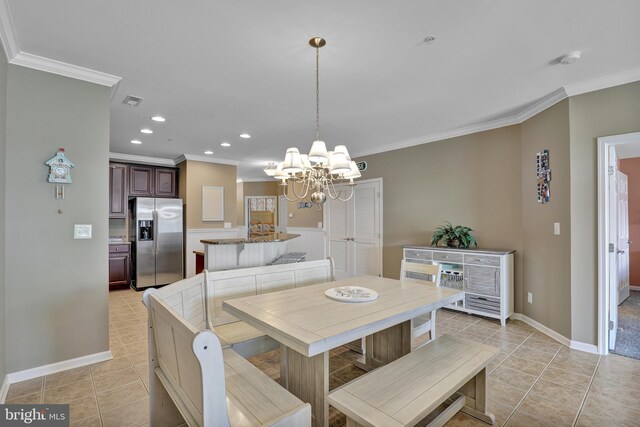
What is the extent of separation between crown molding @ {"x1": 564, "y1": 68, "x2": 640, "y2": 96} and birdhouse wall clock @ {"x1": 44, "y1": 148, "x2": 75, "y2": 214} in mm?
4587

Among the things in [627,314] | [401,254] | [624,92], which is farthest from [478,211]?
[627,314]

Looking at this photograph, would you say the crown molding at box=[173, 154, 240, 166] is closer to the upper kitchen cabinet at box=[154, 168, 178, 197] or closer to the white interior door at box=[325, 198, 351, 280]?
the upper kitchen cabinet at box=[154, 168, 178, 197]

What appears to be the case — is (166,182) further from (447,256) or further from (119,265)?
(447,256)

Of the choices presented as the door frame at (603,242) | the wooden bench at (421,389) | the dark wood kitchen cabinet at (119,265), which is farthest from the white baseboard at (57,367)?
the door frame at (603,242)

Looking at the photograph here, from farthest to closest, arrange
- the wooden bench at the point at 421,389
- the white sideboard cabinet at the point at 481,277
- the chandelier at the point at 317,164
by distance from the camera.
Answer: the white sideboard cabinet at the point at 481,277 < the chandelier at the point at 317,164 < the wooden bench at the point at 421,389

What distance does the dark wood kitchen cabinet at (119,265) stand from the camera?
547 centimetres

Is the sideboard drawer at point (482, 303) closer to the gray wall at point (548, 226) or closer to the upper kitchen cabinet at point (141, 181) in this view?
the gray wall at point (548, 226)

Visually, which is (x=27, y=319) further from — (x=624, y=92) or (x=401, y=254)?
(x=624, y=92)

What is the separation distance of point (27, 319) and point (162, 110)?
7.93ft

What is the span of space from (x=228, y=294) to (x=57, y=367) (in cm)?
159

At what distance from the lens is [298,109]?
3.60m

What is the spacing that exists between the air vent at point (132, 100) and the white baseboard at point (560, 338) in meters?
5.04

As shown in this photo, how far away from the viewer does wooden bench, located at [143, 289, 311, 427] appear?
107cm

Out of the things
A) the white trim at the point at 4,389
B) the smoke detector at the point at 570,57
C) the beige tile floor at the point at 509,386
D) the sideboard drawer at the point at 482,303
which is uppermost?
the smoke detector at the point at 570,57
